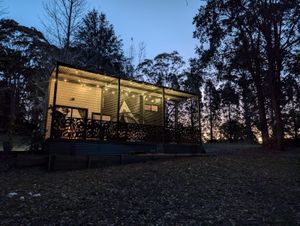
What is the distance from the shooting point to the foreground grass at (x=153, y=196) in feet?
13.7

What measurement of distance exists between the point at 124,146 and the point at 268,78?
10.4m

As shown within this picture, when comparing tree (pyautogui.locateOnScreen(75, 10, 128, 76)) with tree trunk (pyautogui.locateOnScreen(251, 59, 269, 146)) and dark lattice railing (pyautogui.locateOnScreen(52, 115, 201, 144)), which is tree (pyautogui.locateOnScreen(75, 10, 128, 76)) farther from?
dark lattice railing (pyautogui.locateOnScreen(52, 115, 201, 144))

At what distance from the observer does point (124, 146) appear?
35.4ft

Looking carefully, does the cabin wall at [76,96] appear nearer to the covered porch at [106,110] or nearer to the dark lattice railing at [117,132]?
the covered porch at [106,110]

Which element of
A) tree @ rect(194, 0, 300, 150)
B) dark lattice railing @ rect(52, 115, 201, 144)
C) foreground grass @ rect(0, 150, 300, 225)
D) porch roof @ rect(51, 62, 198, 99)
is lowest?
foreground grass @ rect(0, 150, 300, 225)

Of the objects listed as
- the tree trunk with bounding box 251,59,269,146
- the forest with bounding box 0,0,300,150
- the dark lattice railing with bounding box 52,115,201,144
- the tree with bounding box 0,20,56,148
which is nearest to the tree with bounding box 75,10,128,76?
the forest with bounding box 0,0,300,150

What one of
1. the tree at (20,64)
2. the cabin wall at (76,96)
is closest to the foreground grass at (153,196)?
the cabin wall at (76,96)

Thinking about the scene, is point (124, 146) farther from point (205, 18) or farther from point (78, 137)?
point (205, 18)

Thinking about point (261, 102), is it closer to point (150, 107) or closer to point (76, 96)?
point (150, 107)

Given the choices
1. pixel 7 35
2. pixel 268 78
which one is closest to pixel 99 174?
pixel 268 78

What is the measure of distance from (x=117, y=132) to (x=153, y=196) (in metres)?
5.72

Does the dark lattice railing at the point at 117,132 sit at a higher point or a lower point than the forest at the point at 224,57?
lower

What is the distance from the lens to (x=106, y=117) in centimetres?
1429

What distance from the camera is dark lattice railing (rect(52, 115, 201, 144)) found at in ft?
31.3
